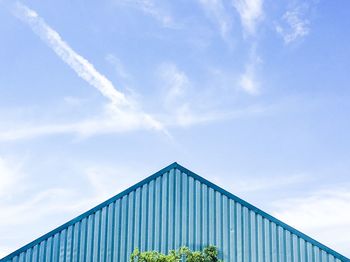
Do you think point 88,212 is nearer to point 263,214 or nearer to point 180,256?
point 180,256

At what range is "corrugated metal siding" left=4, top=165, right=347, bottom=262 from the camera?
21953 mm

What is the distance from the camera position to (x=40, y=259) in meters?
22.2

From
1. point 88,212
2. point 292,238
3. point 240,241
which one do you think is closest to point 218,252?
point 240,241

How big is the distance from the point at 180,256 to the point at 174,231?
0.95m

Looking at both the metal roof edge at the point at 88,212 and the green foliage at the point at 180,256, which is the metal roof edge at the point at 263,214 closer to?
the metal roof edge at the point at 88,212

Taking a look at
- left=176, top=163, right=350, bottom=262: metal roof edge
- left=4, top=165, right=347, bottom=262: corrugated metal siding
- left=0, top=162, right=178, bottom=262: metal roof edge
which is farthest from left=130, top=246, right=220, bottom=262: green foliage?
left=0, top=162, right=178, bottom=262: metal roof edge

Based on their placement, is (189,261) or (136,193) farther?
(136,193)

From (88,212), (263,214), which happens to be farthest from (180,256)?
(88,212)

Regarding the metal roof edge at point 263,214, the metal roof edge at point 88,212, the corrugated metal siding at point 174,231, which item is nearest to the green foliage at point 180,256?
the corrugated metal siding at point 174,231

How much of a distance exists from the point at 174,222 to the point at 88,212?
2581 millimetres

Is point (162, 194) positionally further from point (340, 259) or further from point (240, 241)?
point (340, 259)

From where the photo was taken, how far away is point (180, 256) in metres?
21.5

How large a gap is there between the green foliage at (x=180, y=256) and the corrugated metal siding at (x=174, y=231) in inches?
17.0

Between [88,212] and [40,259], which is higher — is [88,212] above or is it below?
above
